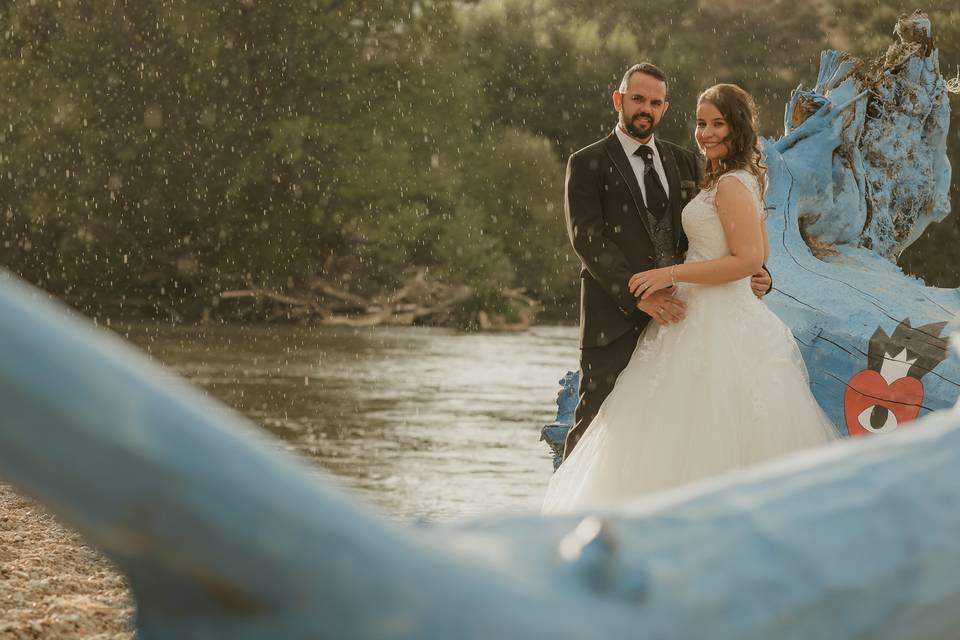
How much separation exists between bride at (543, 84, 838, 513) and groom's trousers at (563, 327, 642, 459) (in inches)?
7.2

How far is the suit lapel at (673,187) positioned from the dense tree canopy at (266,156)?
A: 24424 millimetres

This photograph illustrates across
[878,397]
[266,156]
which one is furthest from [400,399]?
[266,156]

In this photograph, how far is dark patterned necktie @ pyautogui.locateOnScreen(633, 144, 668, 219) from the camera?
4.91 meters

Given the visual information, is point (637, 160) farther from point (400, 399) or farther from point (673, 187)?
point (400, 399)

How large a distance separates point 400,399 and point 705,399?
11174 mm

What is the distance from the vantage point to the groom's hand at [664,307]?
4.57m

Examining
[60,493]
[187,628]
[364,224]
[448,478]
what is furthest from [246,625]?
[364,224]

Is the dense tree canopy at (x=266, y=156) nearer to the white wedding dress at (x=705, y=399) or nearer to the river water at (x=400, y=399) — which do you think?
the river water at (x=400, y=399)

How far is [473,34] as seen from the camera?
38.5 m

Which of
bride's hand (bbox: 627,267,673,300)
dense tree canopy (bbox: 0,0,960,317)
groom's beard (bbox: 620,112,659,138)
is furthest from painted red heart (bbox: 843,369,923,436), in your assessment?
dense tree canopy (bbox: 0,0,960,317)

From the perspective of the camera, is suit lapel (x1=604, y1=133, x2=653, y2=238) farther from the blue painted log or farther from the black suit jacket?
the blue painted log

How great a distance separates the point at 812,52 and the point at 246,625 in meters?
39.0

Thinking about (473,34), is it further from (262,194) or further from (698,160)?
(698,160)

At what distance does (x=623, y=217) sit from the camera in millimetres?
4883
